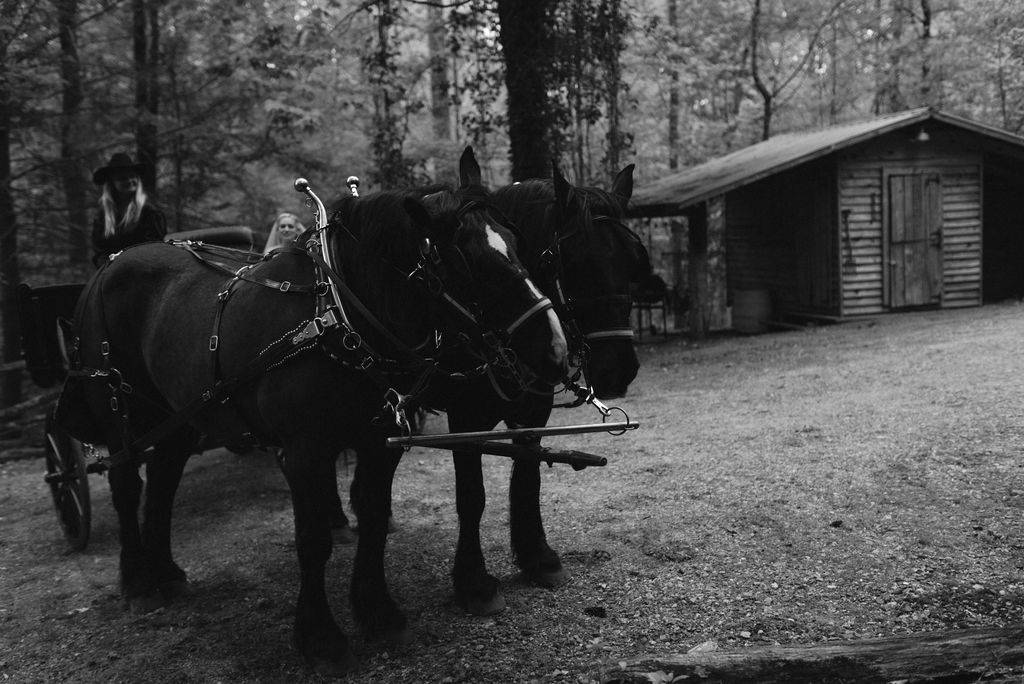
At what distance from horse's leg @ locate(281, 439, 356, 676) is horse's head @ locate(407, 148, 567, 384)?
943mm

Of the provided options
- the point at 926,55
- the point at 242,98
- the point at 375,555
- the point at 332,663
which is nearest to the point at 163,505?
the point at 375,555

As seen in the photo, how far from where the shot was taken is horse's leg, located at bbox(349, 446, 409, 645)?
3943 mm

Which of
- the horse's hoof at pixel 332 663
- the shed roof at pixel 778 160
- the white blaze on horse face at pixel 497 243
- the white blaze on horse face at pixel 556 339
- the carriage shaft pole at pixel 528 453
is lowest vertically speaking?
the horse's hoof at pixel 332 663

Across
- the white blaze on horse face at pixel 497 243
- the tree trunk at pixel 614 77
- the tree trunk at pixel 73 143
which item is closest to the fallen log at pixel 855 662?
the white blaze on horse face at pixel 497 243

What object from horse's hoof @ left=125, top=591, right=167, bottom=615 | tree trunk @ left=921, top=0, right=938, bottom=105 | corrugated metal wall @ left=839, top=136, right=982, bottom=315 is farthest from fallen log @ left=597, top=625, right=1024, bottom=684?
tree trunk @ left=921, top=0, right=938, bottom=105

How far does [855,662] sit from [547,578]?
191 centimetres

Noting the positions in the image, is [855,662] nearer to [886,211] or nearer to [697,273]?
[697,273]

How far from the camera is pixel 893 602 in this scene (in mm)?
3975

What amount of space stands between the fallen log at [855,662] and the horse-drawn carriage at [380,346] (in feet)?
3.35

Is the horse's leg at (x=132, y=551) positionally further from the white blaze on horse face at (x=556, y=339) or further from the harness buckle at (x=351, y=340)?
the white blaze on horse face at (x=556, y=339)

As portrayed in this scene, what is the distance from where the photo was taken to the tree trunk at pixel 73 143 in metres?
10.2

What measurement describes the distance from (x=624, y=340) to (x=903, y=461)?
344 cm

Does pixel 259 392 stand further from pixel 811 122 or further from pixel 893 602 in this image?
pixel 811 122

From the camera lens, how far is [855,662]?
9.55 ft
